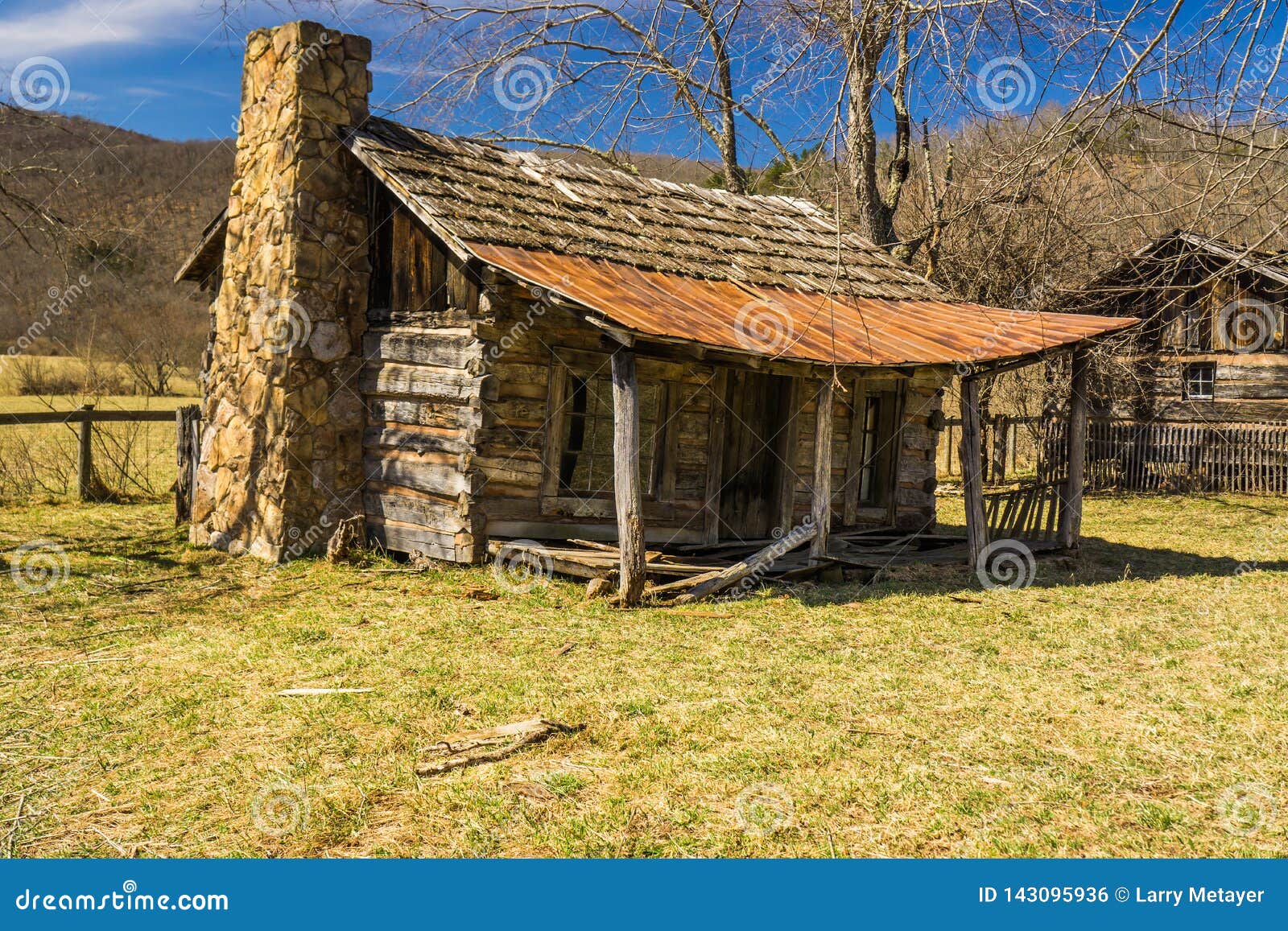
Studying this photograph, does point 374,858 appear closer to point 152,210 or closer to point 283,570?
point 283,570

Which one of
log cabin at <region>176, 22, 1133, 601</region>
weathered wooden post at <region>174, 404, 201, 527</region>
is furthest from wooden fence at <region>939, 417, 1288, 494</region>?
weathered wooden post at <region>174, 404, 201, 527</region>

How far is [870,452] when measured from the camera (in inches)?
527

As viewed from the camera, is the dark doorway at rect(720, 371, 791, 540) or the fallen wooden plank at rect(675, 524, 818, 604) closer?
the fallen wooden plank at rect(675, 524, 818, 604)

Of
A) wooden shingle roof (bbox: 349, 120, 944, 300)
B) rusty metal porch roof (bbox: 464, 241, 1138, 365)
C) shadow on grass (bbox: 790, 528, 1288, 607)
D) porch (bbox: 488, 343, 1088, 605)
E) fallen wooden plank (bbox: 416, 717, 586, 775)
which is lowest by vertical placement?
fallen wooden plank (bbox: 416, 717, 586, 775)

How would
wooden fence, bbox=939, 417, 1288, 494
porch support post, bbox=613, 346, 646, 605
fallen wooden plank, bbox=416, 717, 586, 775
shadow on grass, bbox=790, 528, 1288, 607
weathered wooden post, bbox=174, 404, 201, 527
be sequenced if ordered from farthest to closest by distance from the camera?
wooden fence, bbox=939, 417, 1288, 494
weathered wooden post, bbox=174, 404, 201, 527
shadow on grass, bbox=790, 528, 1288, 607
porch support post, bbox=613, 346, 646, 605
fallen wooden plank, bbox=416, 717, 586, 775

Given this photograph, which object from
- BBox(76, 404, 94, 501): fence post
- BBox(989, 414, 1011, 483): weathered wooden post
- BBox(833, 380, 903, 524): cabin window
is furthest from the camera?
BBox(989, 414, 1011, 483): weathered wooden post

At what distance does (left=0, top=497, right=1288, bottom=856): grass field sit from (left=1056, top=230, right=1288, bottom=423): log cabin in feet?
40.8

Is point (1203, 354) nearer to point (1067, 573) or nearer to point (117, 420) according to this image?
point (1067, 573)

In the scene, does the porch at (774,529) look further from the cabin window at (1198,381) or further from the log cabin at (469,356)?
the cabin window at (1198,381)

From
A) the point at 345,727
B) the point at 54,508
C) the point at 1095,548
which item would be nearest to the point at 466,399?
the point at 345,727

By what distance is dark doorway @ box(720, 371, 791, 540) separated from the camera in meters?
11.9

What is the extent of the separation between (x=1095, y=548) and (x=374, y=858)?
1221cm

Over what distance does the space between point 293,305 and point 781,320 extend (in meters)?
5.04

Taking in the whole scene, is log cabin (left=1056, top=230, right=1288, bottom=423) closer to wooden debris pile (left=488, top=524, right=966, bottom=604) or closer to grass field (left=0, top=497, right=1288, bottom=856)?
wooden debris pile (left=488, top=524, right=966, bottom=604)
